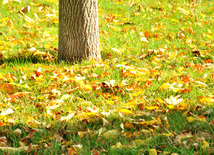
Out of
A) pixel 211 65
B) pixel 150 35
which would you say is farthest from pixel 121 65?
pixel 150 35

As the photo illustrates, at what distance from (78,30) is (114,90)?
1205mm

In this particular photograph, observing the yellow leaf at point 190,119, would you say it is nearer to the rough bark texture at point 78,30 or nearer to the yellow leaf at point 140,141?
the yellow leaf at point 140,141

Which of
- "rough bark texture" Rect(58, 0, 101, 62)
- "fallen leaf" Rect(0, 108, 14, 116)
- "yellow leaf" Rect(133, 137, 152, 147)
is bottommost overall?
"fallen leaf" Rect(0, 108, 14, 116)

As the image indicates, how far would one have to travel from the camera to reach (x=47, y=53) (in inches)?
176

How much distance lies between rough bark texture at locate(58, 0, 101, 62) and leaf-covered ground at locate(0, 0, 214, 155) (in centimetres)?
20

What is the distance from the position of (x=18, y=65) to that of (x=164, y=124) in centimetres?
226

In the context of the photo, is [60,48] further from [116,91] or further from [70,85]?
[116,91]

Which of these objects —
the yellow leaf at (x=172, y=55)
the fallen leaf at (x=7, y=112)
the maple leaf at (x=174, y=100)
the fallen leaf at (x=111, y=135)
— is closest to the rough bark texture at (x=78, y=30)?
the yellow leaf at (x=172, y=55)

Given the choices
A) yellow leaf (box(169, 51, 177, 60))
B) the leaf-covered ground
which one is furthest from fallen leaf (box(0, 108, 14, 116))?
yellow leaf (box(169, 51, 177, 60))

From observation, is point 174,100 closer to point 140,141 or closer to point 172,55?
point 140,141

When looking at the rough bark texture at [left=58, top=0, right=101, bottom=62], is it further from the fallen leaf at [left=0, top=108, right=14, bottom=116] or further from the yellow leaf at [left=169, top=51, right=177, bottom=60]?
the fallen leaf at [left=0, top=108, right=14, bottom=116]

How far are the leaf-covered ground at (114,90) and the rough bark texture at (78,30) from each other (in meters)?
0.20

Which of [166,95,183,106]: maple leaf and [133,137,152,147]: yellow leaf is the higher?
[166,95,183,106]: maple leaf

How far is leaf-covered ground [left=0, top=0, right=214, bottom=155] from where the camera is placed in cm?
242
